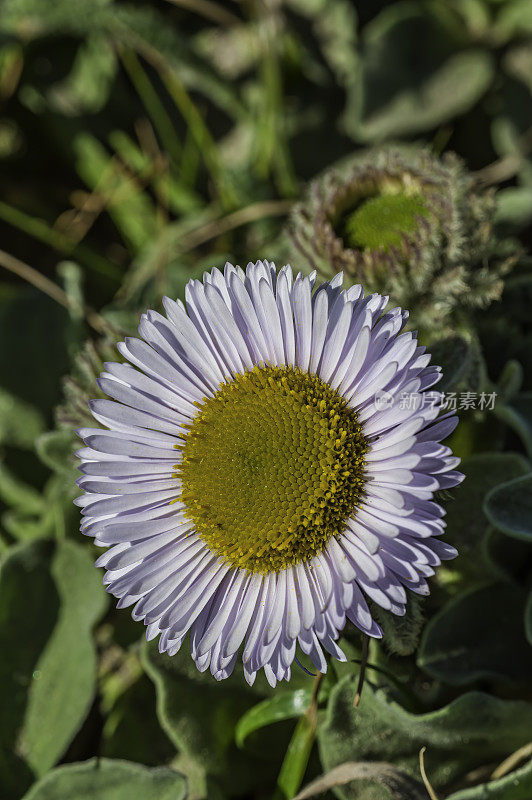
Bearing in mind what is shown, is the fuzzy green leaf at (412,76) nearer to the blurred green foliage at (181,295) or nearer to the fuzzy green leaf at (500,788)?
the blurred green foliage at (181,295)

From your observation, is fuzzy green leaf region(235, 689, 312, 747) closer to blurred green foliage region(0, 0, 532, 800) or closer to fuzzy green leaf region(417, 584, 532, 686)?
blurred green foliage region(0, 0, 532, 800)

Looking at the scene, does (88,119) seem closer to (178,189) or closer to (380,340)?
(178,189)

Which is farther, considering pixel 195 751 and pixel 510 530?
pixel 195 751

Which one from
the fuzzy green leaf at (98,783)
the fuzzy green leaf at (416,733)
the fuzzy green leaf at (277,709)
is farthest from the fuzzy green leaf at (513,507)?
the fuzzy green leaf at (98,783)

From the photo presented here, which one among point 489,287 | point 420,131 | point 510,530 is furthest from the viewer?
point 420,131

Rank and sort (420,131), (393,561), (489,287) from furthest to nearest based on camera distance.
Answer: (420,131) → (489,287) → (393,561)

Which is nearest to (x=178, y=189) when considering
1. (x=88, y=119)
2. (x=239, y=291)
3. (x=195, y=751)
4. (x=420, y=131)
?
(x=88, y=119)

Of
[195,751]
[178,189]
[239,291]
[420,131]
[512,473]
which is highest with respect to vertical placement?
[178,189]

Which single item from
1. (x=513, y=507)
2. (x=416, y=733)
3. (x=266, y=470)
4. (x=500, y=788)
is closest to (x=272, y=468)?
(x=266, y=470)
